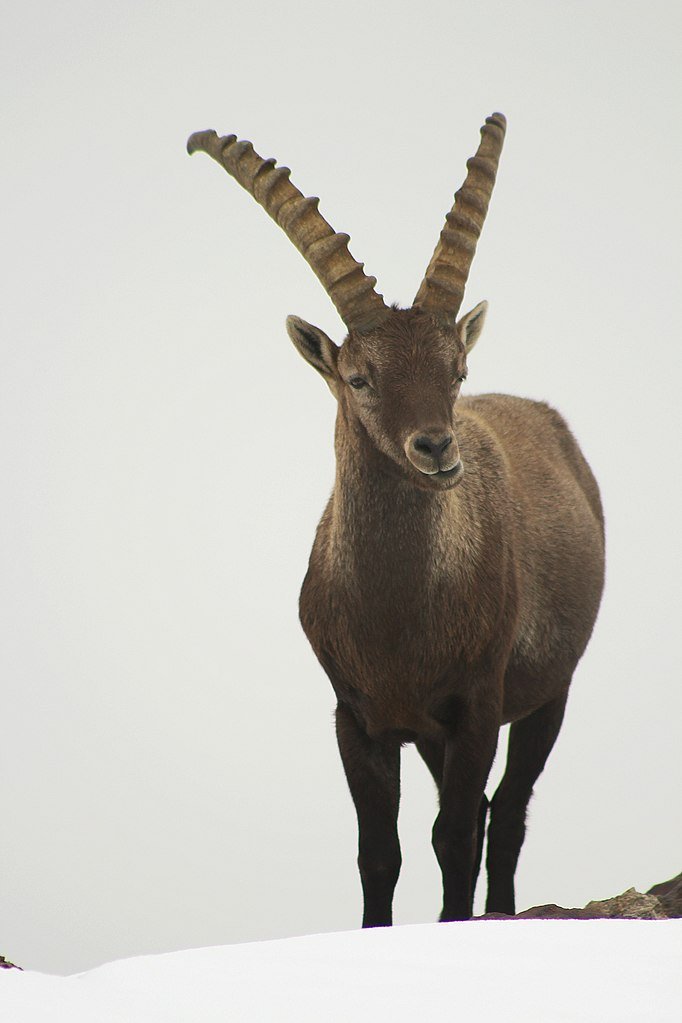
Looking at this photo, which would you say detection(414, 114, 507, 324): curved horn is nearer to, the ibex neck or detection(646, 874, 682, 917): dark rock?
the ibex neck

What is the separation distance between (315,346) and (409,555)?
1317 millimetres

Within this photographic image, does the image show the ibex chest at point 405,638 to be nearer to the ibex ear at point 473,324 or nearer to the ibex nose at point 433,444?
the ibex nose at point 433,444

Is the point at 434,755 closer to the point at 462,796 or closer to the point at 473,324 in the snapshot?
the point at 462,796

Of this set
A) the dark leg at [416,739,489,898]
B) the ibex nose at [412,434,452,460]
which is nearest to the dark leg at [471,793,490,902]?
the dark leg at [416,739,489,898]

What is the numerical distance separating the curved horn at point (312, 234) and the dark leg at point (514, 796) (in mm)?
3306

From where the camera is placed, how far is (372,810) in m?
8.12

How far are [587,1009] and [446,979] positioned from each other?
48 cm

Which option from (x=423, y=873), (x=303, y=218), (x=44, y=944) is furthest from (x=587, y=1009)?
(x=44, y=944)

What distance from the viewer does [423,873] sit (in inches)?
890

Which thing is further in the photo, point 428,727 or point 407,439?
point 428,727

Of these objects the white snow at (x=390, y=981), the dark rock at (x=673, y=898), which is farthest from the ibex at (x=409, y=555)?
the white snow at (x=390, y=981)

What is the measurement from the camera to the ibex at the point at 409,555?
755 centimetres

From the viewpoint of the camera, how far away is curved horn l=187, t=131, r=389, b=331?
7805mm

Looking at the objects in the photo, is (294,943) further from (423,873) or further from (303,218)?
(423,873)
